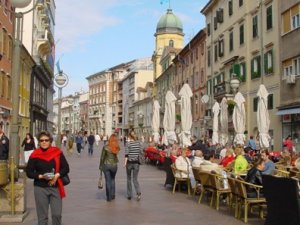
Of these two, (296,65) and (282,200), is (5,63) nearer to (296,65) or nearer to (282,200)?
(296,65)

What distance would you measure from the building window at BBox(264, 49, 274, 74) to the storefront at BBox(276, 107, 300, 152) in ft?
11.1

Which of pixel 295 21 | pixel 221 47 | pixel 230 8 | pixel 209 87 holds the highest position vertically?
pixel 230 8

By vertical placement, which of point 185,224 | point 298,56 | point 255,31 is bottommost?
point 185,224

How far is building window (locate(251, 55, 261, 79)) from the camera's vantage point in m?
33.0

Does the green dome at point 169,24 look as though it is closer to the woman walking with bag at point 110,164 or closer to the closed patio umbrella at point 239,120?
the closed patio umbrella at point 239,120

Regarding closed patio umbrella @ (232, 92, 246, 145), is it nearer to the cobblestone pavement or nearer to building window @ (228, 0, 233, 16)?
the cobblestone pavement

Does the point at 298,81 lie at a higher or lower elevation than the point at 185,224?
higher

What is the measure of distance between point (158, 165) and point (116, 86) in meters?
118

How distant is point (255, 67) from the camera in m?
33.8

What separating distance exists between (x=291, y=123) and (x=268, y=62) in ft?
16.7

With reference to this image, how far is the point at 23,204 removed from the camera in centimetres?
914

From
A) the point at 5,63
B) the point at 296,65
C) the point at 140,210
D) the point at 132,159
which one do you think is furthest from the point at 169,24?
the point at 140,210

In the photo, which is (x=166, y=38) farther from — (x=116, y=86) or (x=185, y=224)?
(x=185, y=224)

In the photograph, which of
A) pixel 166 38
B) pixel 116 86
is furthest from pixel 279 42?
pixel 116 86
